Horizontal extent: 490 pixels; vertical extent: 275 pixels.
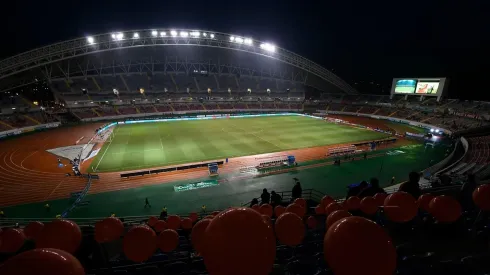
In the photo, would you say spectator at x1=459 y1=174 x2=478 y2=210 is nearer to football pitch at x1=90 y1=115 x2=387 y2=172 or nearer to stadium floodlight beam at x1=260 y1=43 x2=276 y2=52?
football pitch at x1=90 y1=115 x2=387 y2=172

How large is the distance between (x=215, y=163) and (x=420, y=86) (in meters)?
54.6

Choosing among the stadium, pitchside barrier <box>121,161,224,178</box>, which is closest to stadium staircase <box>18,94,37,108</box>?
the stadium

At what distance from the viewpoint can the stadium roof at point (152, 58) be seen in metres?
40.5

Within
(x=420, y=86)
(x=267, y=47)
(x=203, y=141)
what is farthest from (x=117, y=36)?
(x=420, y=86)

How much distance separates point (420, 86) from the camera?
5222 centimetres

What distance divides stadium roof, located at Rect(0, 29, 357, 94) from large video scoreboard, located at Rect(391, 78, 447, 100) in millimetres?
15602

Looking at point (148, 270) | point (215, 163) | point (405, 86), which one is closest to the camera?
point (148, 270)

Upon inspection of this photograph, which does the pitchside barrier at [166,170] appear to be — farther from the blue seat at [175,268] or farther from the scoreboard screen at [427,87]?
the scoreboard screen at [427,87]

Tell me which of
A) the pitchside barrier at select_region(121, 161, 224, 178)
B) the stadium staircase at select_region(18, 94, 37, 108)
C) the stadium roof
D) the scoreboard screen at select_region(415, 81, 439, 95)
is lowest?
the pitchside barrier at select_region(121, 161, 224, 178)

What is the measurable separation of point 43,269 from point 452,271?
20.5 feet

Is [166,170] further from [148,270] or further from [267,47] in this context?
[267,47]

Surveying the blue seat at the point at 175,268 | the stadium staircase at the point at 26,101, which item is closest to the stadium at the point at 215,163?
the blue seat at the point at 175,268

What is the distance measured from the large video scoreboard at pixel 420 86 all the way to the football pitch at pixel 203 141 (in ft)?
81.0

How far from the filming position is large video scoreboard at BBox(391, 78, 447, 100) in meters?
48.8
